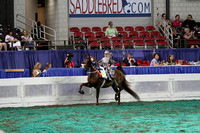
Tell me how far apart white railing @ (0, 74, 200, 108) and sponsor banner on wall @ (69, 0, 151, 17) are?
12822mm

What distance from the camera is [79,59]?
18906mm

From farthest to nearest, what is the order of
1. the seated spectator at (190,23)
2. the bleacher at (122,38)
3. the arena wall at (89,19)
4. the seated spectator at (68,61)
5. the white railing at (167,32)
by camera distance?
1. the arena wall at (89,19)
2. the seated spectator at (190,23)
3. the white railing at (167,32)
4. the bleacher at (122,38)
5. the seated spectator at (68,61)

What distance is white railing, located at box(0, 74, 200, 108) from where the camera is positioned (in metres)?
13.1

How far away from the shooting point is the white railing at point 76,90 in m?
13.1

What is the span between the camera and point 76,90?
13688 millimetres

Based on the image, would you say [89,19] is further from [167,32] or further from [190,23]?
[190,23]

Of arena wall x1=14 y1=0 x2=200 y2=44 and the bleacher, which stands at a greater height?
arena wall x1=14 y1=0 x2=200 y2=44

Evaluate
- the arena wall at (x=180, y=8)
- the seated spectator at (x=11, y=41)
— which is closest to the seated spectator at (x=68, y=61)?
the seated spectator at (x=11, y=41)

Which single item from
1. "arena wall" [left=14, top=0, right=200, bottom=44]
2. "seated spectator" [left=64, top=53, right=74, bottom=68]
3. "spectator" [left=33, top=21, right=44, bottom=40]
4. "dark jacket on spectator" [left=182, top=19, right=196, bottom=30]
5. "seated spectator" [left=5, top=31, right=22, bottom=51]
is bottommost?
"seated spectator" [left=64, top=53, right=74, bottom=68]

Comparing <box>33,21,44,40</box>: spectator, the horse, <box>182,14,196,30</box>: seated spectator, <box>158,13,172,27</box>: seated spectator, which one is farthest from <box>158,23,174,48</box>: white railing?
the horse

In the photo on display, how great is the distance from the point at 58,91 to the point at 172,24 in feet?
45.7

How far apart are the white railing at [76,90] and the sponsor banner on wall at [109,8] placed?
1282 centimetres

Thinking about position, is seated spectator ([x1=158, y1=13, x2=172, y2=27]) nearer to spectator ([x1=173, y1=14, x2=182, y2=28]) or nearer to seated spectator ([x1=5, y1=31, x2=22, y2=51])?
spectator ([x1=173, y1=14, x2=182, y2=28])

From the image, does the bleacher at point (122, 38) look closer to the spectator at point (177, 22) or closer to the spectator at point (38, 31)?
the spectator at point (177, 22)
